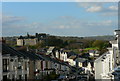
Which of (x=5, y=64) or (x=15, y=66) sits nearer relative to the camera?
(x=5, y=64)

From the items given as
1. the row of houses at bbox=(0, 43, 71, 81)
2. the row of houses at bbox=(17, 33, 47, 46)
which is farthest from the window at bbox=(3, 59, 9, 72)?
the row of houses at bbox=(17, 33, 47, 46)

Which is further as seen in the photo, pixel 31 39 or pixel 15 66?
pixel 31 39

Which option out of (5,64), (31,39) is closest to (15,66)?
(5,64)

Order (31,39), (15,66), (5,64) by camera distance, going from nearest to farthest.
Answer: (5,64), (15,66), (31,39)

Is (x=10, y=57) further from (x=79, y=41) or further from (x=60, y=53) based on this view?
(x=79, y=41)

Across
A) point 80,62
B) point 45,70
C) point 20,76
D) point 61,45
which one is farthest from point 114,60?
point 61,45

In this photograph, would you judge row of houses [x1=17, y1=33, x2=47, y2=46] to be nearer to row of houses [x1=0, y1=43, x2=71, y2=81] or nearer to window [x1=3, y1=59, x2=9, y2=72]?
row of houses [x1=0, y1=43, x2=71, y2=81]

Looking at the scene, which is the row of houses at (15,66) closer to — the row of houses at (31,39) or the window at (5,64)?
the window at (5,64)

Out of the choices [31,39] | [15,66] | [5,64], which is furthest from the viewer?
[31,39]

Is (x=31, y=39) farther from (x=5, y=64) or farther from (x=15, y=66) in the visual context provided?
(x=5, y=64)

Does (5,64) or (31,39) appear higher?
(31,39)

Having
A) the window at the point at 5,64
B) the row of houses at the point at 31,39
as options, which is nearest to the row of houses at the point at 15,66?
the window at the point at 5,64
